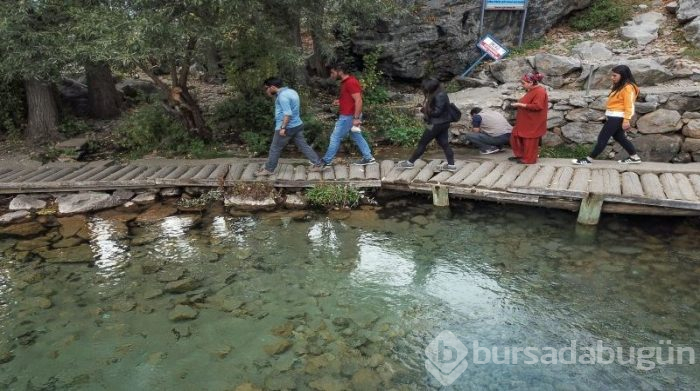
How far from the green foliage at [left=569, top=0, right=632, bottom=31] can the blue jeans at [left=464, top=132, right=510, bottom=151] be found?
18.2 feet

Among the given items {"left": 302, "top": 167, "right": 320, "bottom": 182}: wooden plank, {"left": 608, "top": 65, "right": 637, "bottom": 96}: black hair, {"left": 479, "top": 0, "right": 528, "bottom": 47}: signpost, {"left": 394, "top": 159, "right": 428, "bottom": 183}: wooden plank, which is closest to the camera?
{"left": 608, "top": 65, "right": 637, "bottom": 96}: black hair

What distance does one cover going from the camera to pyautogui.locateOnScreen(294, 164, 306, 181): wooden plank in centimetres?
841

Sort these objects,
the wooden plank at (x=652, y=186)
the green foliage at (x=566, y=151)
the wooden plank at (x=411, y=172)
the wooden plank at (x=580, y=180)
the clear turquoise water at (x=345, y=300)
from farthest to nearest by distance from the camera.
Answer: the green foliage at (x=566, y=151), the wooden plank at (x=411, y=172), the wooden plank at (x=580, y=180), the wooden plank at (x=652, y=186), the clear turquoise water at (x=345, y=300)

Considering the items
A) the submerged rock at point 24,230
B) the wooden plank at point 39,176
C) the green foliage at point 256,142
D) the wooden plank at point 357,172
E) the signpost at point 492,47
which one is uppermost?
the signpost at point 492,47

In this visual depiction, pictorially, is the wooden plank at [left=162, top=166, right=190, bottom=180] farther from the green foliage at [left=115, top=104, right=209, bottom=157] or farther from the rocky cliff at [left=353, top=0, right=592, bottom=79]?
the rocky cliff at [left=353, top=0, right=592, bottom=79]

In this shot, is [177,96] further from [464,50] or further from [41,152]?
[464,50]

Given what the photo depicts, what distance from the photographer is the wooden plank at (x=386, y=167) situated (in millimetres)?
8438

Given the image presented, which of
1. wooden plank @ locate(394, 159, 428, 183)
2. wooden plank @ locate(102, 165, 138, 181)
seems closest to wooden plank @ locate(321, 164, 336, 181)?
wooden plank @ locate(394, 159, 428, 183)

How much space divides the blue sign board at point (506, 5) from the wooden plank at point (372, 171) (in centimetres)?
617

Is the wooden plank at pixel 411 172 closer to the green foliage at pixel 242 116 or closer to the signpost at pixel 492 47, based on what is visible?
the green foliage at pixel 242 116

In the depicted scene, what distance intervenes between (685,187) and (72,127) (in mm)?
12522

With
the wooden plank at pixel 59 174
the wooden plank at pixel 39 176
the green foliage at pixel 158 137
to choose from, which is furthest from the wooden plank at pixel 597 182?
the wooden plank at pixel 39 176

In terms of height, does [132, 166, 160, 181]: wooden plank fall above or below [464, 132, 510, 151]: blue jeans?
below

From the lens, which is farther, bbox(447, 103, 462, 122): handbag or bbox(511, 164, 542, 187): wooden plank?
bbox(447, 103, 462, 122): handbag
